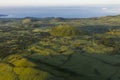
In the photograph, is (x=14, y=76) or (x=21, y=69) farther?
(x=21, y=69)

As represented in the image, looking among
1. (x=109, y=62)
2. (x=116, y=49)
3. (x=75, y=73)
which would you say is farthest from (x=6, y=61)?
(x=116, y=49)

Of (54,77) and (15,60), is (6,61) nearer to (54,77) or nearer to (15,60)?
(15,60)

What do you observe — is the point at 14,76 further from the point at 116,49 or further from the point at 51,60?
the point at 116,49

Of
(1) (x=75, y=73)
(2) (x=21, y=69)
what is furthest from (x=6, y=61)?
(1) (x=75, y=73)

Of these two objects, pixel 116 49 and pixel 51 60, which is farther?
pixel 116 49

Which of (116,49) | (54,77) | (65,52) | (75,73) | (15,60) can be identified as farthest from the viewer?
(116,49)

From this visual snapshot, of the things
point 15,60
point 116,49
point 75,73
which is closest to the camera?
point 75,73

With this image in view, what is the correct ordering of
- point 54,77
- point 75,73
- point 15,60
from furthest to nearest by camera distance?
point 15,60 → point 75,73 → point 54,77

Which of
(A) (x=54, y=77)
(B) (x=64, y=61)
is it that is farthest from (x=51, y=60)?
(A) (x=54, y=77)

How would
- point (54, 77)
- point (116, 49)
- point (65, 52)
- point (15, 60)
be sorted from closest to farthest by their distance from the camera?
point (54, 77) → point (15, 60) → point (65, 52) → point (116, 49)
